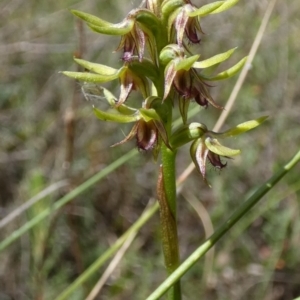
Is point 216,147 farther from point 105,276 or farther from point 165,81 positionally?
point 105,276

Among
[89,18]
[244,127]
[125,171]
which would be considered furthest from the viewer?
[125,171]

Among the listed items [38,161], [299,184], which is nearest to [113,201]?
[38,161]

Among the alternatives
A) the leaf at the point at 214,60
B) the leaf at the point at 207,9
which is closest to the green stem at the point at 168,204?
the leaf at the point at 214,60

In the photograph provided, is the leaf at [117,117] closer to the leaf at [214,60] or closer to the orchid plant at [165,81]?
the orchid plant at [165,81]

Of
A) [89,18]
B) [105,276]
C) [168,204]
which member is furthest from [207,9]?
[105,276]

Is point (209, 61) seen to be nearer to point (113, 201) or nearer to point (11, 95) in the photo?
point (113, 201)
